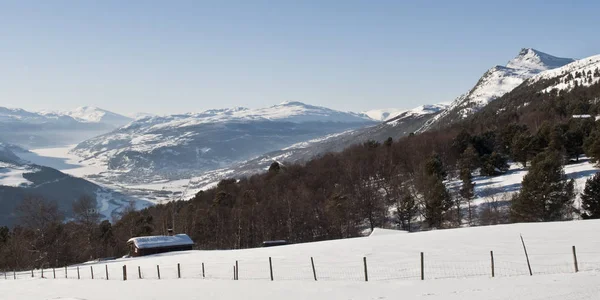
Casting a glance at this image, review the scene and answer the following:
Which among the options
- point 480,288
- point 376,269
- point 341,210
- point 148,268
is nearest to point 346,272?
point 376,269

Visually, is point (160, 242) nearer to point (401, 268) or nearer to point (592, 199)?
point (401, 268)

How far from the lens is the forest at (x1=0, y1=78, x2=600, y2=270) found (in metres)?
70.9

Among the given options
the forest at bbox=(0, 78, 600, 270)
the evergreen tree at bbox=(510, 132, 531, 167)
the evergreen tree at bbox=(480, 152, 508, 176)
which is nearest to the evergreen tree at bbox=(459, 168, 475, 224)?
the forest at bbox=(0, 78, 600, 270)

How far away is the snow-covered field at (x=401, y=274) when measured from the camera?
73.6 ft

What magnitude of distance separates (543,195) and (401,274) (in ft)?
141

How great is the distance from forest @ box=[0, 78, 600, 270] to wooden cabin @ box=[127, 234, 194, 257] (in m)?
13.0

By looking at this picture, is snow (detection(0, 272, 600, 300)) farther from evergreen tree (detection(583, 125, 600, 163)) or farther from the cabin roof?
evergreen tree (detection(583, 125, 600, 163))

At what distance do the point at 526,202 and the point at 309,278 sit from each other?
4451 centimetres

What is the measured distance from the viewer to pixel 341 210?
82562 mm

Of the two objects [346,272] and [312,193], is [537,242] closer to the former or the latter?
[346,272]

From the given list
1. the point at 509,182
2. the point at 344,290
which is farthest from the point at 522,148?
the point at 344,290

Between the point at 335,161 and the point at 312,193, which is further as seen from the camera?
the point at 335,161

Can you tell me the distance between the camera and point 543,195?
210ft

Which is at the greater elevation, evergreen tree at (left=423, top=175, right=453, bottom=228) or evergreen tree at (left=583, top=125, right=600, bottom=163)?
evergreen tree at (left=583, top=125, right=600, bottom=163)
